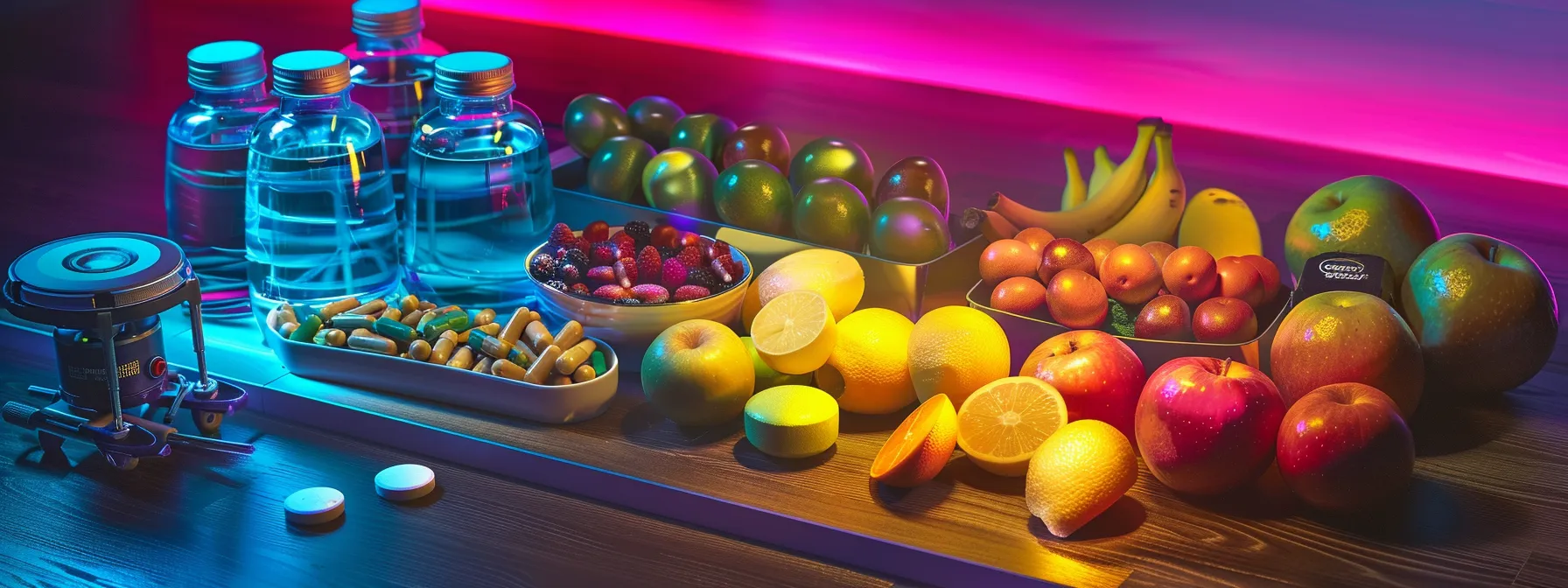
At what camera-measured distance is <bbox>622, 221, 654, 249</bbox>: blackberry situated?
134 centimetres

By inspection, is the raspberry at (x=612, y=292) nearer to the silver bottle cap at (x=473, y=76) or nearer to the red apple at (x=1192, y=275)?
the silver bottle cap at (x=473, y=76)

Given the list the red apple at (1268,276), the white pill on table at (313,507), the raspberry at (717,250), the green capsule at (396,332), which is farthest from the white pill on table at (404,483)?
the red apple at (1268,276)

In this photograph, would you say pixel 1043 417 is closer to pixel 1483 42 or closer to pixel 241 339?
pixel 241 339

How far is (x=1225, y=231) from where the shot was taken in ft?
4.78

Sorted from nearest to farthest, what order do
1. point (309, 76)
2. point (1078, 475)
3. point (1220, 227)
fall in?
point (1078, 475), point (309, 76), point (1220, 227)

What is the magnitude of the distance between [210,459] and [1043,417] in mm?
760

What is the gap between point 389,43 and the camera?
5.13 ft

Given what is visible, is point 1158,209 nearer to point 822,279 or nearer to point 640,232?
point 822,279

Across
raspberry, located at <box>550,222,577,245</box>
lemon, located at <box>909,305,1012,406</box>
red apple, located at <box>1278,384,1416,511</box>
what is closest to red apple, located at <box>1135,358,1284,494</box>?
red apple, located at <box>1278,384,1416,511</box>

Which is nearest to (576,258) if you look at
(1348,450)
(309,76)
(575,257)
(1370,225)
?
(575,257)

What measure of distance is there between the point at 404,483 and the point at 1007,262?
0.62 metres

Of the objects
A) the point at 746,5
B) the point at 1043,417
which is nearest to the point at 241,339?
the point at 1043,417

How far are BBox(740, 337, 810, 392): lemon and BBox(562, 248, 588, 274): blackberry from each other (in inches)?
7.3

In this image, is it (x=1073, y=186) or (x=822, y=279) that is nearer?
(x=822, y=279)
